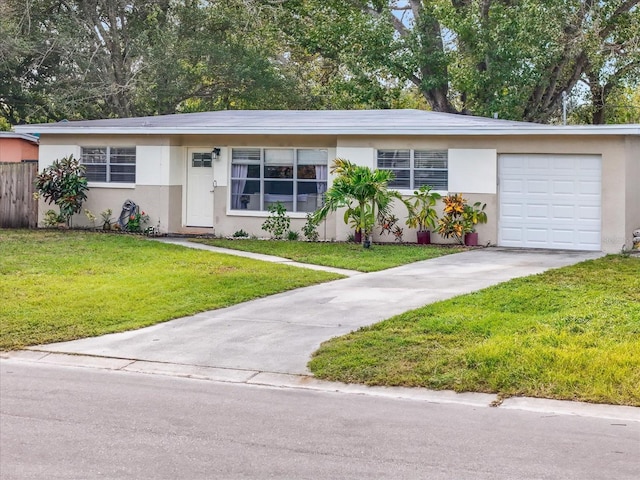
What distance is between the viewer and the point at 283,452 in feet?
19.5

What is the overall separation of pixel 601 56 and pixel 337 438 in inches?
986

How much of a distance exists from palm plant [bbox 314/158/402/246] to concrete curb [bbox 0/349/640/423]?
984cm

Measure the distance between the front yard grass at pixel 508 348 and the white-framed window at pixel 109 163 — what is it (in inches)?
502

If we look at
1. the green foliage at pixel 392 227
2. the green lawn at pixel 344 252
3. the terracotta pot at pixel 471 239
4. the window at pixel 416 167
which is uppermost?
the window at pixel 416 167

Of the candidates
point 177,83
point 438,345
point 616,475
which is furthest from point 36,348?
point 177,83

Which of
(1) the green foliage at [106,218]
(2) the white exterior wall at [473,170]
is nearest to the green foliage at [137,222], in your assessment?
(1) the green foliage at [106,218]

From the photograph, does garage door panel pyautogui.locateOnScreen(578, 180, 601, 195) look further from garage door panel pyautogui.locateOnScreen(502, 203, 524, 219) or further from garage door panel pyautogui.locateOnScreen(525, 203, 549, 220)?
garage door panel pyautogui.locateOnScreen(502, 203, 524, 219)

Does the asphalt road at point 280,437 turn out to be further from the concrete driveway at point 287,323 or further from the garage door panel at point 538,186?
the garage door panel at point 538,186

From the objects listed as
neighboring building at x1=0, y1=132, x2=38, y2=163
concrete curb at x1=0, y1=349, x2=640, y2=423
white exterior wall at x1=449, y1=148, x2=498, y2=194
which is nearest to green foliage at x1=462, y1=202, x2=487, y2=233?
white exterior wall at x1=449, y1=148, x2=498, y2=194

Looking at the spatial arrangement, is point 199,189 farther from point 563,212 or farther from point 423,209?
point 563,212

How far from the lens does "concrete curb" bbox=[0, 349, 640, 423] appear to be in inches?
280

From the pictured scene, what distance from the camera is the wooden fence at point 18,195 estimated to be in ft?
76.5

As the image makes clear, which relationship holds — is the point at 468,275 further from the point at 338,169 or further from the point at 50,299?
the point at 50,299

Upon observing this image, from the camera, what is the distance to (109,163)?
2241 centimetres
